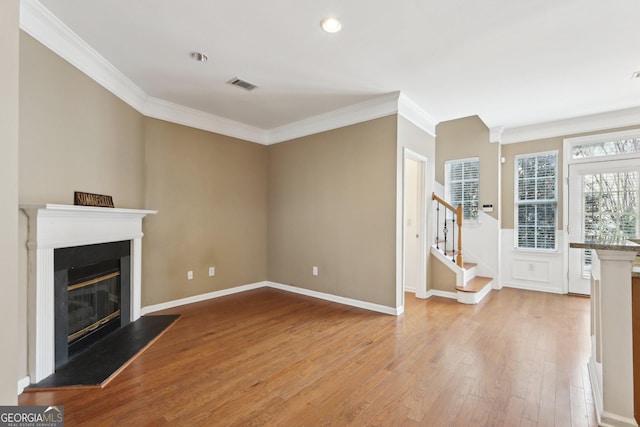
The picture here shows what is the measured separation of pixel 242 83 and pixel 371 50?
157cm

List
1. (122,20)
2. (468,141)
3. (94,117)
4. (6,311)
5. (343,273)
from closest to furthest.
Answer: (6,311) → (122,20) → (94,117) → (343,273) → (468,141)

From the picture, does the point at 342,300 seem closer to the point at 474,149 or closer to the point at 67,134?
the point at 67,134

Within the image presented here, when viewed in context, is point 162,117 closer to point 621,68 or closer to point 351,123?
point 351,123

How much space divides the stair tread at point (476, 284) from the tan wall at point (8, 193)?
4679 millimetres

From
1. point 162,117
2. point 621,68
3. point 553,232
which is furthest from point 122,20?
point 553,232

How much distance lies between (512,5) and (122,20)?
3038 mm

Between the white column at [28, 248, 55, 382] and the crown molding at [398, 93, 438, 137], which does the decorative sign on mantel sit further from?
the crown molding at [398, 93, 438, 137]

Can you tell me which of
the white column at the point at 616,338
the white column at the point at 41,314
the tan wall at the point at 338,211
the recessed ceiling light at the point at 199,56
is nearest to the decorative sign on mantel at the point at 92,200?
the white column at the point at 41,314

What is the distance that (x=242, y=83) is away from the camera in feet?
11.4

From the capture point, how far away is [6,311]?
909 mm

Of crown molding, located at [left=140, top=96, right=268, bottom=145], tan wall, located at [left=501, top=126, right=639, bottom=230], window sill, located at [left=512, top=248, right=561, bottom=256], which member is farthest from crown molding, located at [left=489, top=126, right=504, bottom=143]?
crown molding, located at [left=140, top=96, right=268, bottom=145]

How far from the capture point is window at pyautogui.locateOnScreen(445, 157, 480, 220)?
5.77 m

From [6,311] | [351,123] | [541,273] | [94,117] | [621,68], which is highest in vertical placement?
[621,68]

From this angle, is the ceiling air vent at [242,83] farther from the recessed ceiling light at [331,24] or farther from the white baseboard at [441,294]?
the white baseboard at [441,294]
